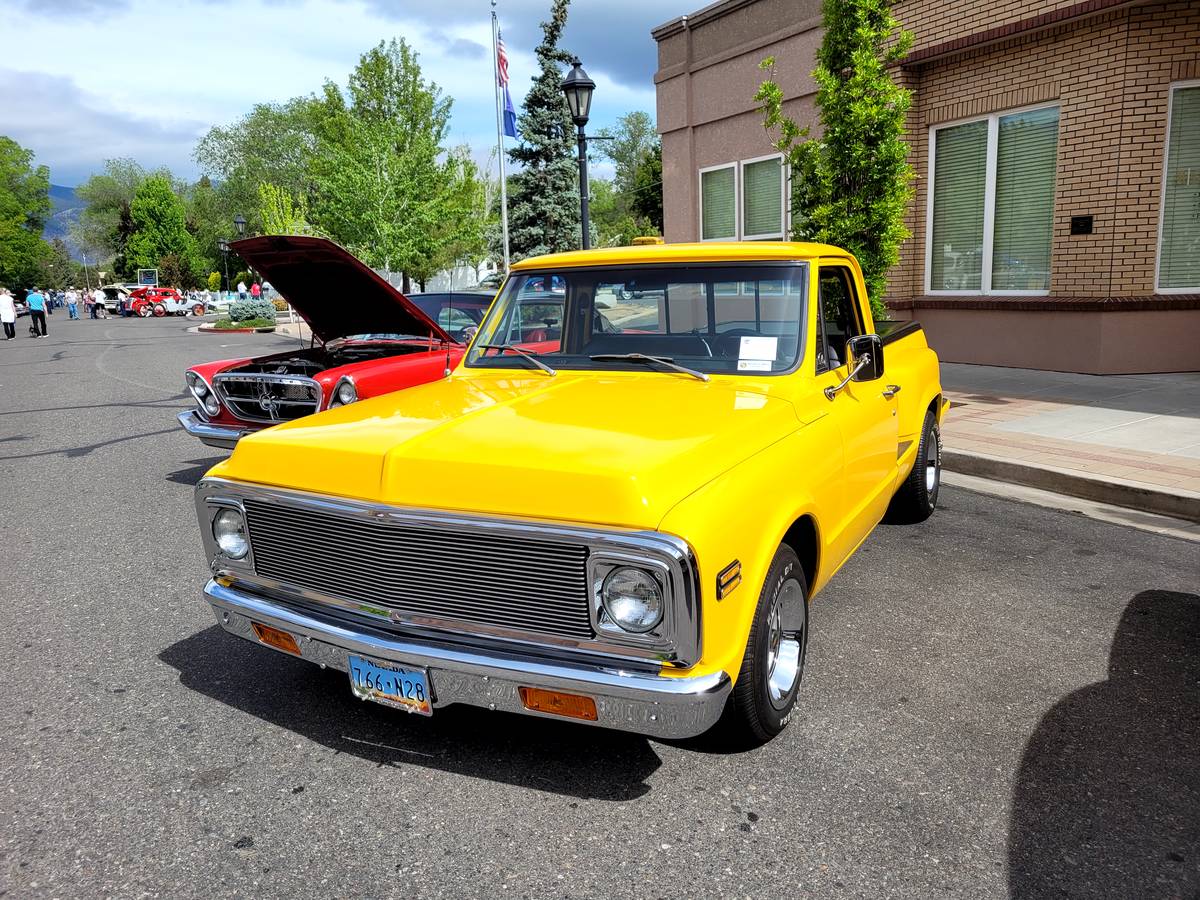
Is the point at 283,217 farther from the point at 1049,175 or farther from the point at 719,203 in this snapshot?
the point at 1049,175

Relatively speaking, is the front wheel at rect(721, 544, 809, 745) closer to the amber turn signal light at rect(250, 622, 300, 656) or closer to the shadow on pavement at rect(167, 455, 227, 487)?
the amber turn signal light at rect(250, 622, 300, 656)

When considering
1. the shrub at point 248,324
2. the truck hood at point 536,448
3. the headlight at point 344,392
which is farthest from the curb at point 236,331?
the truck hood at point 536,448

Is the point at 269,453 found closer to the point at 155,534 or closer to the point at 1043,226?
the point at 155,534

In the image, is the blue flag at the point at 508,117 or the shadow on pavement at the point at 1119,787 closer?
the shadow on pavement at the point at 1119,787

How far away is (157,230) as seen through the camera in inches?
3369

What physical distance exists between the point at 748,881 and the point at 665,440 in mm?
1321

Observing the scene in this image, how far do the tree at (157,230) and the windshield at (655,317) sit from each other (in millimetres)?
89839

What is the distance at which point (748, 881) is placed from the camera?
2.46 meters

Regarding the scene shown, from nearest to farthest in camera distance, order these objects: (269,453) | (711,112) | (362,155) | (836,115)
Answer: (269,453), (836,115), (711,112), (362,155)

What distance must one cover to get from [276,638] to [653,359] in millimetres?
1889

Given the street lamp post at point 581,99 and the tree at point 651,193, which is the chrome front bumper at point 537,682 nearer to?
the street lamp post at point 581,99

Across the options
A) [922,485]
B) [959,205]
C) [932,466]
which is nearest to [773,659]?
[922,485]

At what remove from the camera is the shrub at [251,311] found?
113 ft

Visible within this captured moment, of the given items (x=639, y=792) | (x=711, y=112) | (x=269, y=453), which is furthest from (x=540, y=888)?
(x=711, y=112)
